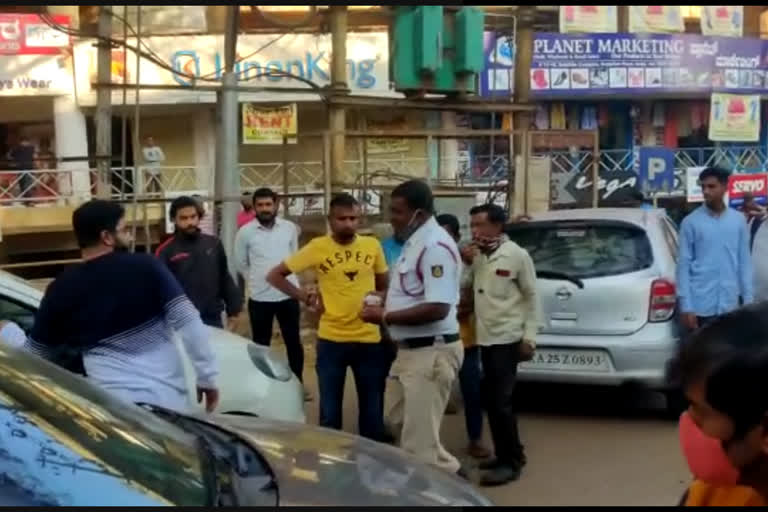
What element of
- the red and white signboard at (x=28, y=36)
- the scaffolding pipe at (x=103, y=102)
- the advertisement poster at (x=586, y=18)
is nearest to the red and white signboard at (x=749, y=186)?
the advertisement poster at (x=586, y=18)

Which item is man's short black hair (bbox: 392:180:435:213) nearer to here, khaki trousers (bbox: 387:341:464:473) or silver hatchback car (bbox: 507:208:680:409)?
khaki trousers (bbox: 387:341:464:473)

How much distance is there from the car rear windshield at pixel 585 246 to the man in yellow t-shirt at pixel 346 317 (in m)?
1.82

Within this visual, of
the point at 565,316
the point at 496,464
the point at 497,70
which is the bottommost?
the point at 496,464

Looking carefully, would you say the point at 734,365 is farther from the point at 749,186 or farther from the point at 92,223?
the point at 749,186

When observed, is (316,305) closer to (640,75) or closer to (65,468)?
(65,468)

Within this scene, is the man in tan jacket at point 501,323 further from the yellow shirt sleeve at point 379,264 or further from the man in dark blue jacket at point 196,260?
the man in dark blue jacket at point 196,260

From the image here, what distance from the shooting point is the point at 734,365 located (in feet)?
5.49

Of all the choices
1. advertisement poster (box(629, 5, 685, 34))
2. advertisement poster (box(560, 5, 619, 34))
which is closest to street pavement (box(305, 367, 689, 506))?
advertisement poster (box(560, 5, 619, 34))

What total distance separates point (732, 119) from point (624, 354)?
28.9 ft

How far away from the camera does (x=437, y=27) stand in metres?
9.27

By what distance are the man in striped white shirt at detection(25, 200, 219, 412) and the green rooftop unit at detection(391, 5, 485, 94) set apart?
5273mm

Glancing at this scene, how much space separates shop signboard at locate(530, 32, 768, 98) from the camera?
915 inches

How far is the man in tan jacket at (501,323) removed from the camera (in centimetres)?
619

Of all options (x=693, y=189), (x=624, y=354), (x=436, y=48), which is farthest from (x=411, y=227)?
(x=693, y=189)
